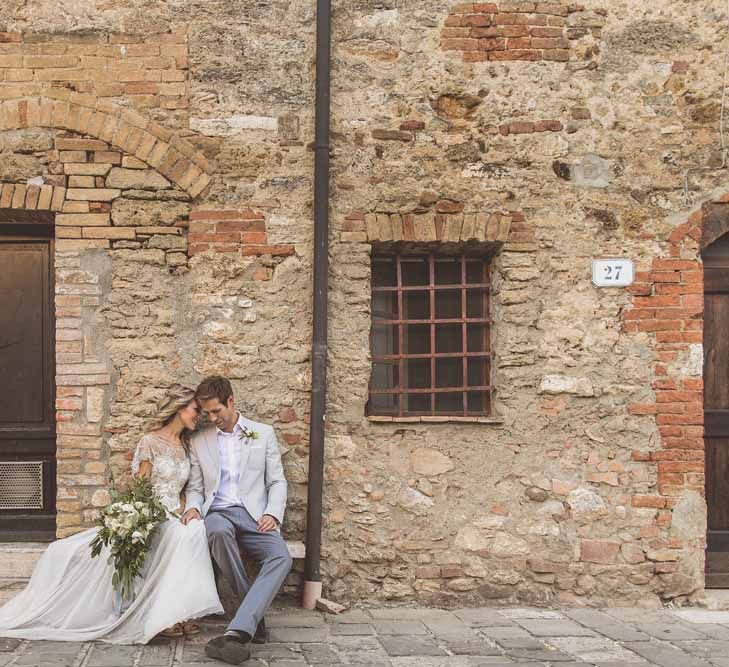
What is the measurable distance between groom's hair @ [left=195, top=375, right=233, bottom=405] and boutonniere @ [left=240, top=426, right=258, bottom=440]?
0.19m

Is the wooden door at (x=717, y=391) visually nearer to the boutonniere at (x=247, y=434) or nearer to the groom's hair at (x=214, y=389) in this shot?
the boutonniere at (x=247, y=434)

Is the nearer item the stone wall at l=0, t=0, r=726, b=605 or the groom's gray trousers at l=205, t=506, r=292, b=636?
the groom's gray trousers at l=205, t=506, r=292, b=636

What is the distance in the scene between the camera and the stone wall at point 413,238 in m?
5.06

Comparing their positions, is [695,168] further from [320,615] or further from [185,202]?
[320,615]

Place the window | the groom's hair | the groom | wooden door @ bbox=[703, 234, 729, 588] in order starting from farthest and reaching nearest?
wooden door @ bbox=[703, 234, 729, 588], the window, the groom's hair, the groom

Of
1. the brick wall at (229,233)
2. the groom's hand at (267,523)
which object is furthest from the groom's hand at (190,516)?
the brick wall at (229,233)

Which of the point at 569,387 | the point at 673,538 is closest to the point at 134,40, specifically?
the point at 569,387

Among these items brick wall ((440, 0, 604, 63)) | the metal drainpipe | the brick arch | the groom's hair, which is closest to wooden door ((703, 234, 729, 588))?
brick wall ((440, 0, 604, 63))

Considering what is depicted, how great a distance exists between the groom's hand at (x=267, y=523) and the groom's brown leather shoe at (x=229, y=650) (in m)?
0.68

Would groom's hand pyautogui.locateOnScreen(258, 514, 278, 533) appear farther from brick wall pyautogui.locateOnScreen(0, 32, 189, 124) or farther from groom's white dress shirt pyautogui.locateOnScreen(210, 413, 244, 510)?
brick wall pyautogui.locateOnScreen(0, 32, 189, 124)

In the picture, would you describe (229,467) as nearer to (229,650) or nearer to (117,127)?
(229,650)

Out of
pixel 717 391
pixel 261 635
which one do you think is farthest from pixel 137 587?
pixel 717 391

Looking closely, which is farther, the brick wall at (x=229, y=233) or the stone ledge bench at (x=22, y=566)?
the brick wall at (x=229, y=233)

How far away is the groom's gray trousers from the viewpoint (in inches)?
164
